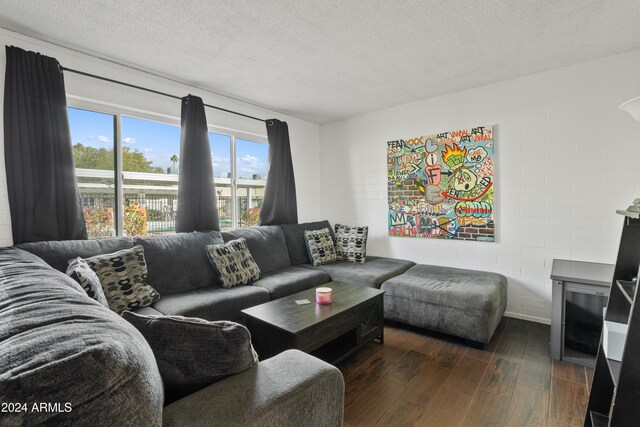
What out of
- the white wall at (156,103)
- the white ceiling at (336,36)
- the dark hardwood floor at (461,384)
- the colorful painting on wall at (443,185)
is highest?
the white ceiling at (336,36)

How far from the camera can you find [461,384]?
6.41 feet

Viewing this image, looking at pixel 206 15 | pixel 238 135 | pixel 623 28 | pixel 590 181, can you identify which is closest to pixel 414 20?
pixel 206 15

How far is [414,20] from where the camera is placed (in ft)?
6.66

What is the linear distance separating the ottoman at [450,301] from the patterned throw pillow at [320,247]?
0.93m

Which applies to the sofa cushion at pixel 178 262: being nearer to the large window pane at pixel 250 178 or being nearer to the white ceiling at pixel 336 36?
the large window pane at pixel 250 178

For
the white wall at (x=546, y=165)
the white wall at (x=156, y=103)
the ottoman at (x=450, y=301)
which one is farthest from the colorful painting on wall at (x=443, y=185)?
the white wall at (x=156, y=103)

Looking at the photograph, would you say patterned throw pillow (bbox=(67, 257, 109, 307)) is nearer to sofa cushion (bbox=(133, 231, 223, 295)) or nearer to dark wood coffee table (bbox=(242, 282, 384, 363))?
sofa cushion (bbox=(133, 231, 223, 295))

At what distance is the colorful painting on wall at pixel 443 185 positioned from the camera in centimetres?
315

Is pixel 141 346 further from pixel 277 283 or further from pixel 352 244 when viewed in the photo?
pixel 352 244

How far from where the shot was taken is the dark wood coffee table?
190 cm

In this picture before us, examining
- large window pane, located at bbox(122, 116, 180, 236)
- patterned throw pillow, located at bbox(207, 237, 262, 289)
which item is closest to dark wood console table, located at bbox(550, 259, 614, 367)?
patterned throw pillow, located at bbox(207, 237, 262, 289)

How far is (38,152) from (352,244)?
3047 mm

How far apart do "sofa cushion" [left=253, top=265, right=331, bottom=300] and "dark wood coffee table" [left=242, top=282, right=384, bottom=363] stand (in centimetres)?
35

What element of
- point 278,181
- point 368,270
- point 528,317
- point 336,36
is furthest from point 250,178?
point 528,317
